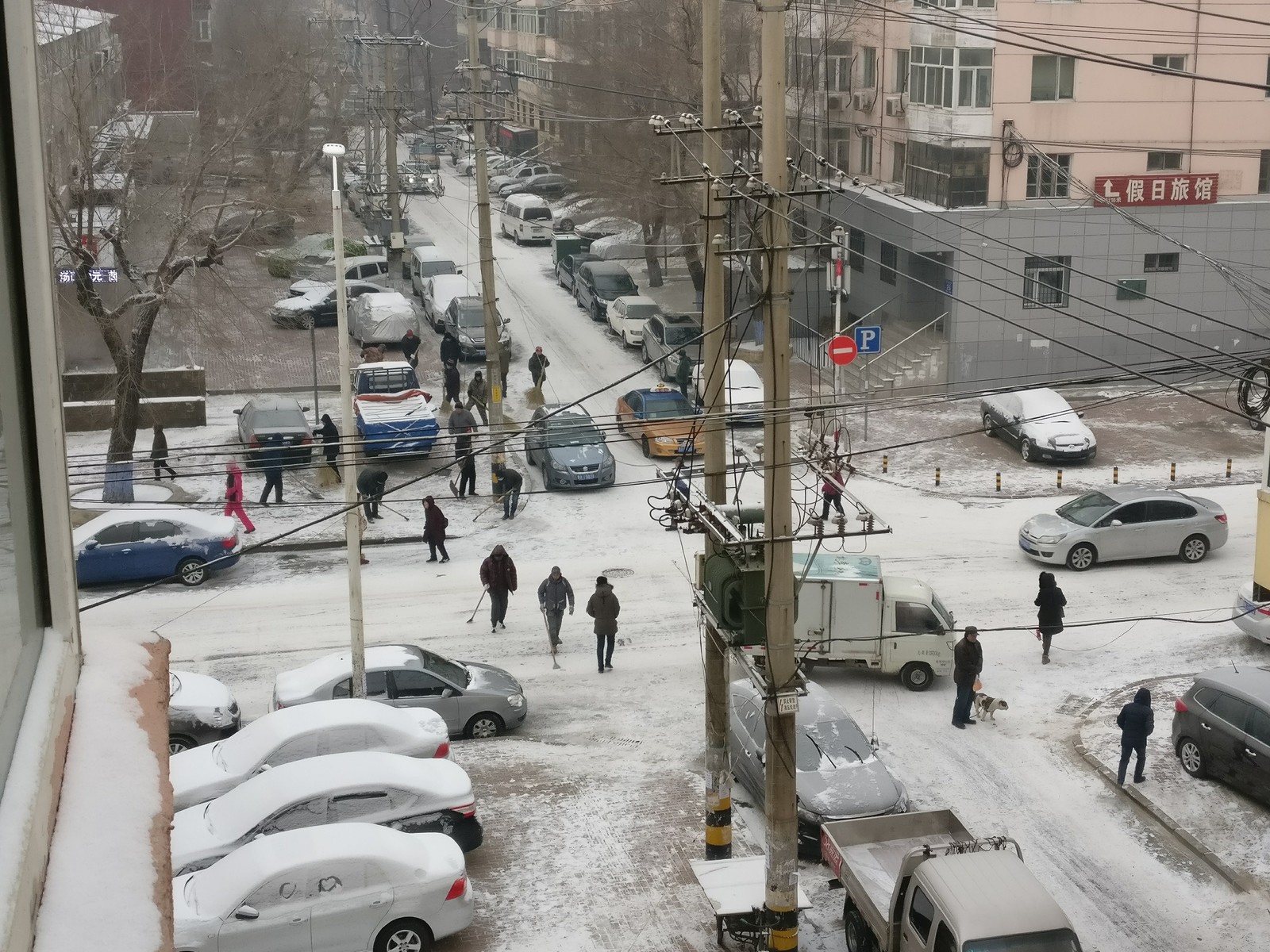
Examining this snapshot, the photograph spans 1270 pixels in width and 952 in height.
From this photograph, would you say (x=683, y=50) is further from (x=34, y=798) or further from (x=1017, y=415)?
(x=34, y=798)

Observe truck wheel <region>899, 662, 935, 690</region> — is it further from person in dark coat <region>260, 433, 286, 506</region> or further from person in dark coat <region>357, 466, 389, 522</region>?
person in dark coat <region>260, 433, 286, 506</region>

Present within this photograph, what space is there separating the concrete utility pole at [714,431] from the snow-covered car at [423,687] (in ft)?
14.8

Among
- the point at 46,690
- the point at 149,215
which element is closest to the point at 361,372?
the point at 149,215

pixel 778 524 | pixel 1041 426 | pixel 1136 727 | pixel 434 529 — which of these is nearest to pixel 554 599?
pixel 434 529

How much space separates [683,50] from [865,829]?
3234 cm

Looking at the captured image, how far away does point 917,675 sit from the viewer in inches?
788

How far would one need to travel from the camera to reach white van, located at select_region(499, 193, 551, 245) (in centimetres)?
5462

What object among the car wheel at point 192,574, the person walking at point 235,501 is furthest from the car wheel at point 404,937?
the person walking at point 235,501

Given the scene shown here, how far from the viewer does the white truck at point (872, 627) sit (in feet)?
65.3

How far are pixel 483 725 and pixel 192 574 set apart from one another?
791cm

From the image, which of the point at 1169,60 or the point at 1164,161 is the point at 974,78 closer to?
the point at 1169,60

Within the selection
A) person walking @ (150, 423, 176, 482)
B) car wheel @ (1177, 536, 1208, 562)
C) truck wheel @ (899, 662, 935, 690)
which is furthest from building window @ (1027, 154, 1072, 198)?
person walking @ (150, 423, 176, 482)

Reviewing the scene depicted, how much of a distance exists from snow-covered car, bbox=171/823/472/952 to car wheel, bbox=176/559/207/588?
11633 mm

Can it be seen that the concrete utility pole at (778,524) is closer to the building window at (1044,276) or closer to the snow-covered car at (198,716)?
the snow-covered car at (198,716)
